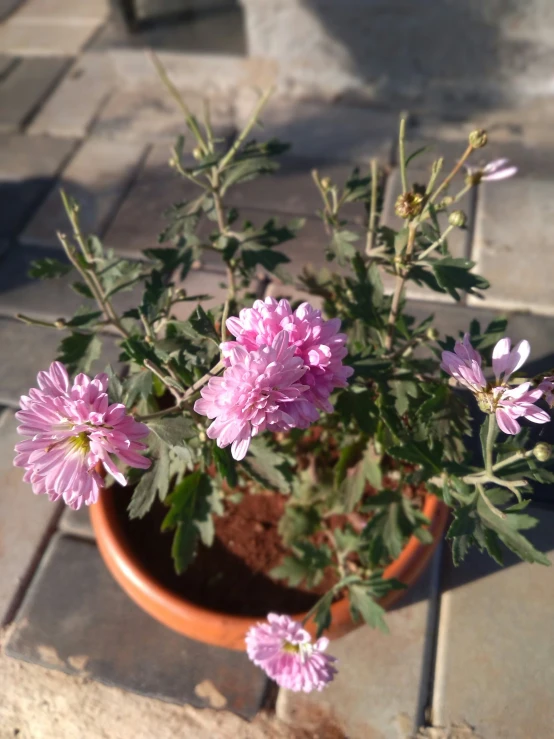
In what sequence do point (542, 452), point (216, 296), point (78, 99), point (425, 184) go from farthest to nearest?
1. point (78, 99)
2. point (425, 184)
3. point (216, 296)
4. point (542, 452)

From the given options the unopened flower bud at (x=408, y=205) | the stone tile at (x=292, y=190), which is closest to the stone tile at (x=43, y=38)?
the stone tile at (x=292, y=190)

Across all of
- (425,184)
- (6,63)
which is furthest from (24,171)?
(425,184)

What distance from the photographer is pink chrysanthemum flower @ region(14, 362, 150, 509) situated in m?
0.69

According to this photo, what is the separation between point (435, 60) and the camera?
7.75ft

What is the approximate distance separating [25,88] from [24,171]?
23.2 inches

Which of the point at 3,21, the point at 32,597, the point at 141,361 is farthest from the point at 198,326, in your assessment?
the point at 3,21

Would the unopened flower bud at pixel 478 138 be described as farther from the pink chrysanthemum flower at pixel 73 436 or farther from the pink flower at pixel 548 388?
the pink chrysanthemum flower at pixel 73 436

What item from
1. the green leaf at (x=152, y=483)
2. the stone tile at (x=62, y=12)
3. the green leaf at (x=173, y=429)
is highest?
the stone tile at (x=62, y=12)

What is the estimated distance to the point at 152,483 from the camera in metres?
0.90

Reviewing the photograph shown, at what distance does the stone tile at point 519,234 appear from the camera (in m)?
1.80

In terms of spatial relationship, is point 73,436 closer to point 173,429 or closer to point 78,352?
point 173,429

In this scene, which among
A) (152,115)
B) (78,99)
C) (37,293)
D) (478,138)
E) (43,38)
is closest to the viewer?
(478,138)

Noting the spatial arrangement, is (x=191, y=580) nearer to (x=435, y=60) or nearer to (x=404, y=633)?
A: (x=404, y=633)

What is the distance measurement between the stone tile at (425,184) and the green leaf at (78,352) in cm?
100
